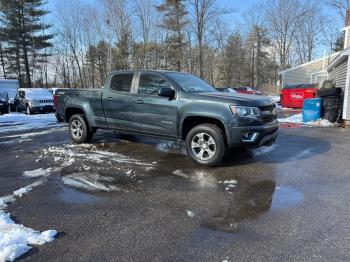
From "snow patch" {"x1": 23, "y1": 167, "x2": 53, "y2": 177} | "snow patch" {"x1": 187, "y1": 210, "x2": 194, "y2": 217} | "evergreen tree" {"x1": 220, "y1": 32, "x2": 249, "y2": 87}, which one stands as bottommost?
"snow patch" {"x1": 187, "y1": 210, "x2": 194, "y2": 217}

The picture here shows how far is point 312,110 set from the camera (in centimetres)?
1248

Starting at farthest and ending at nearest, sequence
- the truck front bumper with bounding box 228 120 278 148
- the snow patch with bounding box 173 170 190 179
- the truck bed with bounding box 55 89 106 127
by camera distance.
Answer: the truck bed with bounding box 55 89 106 127 → the truck front bumper with bounding box 228 120 278 148 → the snow patch with bounding box 173 170 190 179

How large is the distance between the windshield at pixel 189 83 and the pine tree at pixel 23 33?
38785mm

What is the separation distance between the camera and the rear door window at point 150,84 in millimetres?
6418

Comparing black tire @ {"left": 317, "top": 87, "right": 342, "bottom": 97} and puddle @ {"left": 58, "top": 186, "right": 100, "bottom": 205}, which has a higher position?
black tire @ {"left": 317, "top": 87, "right": 342, "bottom": 97}

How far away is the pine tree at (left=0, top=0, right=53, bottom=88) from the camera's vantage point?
3919cm

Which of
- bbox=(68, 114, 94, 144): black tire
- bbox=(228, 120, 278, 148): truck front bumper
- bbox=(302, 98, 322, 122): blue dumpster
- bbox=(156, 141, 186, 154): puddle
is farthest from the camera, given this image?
bbox=(302, 98, 322, 122): blue dumpster

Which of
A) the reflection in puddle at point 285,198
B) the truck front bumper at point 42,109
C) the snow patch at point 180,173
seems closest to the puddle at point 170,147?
the snow patch at point 180,173

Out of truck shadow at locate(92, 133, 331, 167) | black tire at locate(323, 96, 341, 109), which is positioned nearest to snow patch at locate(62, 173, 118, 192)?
truck shadow at locate(92, 133, 331, 167)

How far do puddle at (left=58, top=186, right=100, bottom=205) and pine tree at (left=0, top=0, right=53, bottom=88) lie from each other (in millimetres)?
40216

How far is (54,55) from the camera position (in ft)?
157

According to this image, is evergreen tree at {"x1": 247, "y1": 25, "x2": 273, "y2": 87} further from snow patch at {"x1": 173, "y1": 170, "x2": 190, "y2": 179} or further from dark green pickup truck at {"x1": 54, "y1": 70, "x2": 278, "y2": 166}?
snow patch at {"x1": 173, "y1": 170, "x2": 190, "y2": 179}

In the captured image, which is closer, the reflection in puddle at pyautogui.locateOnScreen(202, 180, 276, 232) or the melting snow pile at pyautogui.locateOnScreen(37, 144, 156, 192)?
the reflection in puddle at pyautogui.locateOnScreen(202, 180, 276, 232)

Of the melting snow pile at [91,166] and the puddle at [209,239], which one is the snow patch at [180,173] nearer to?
the melting snow pile at [91,166]
